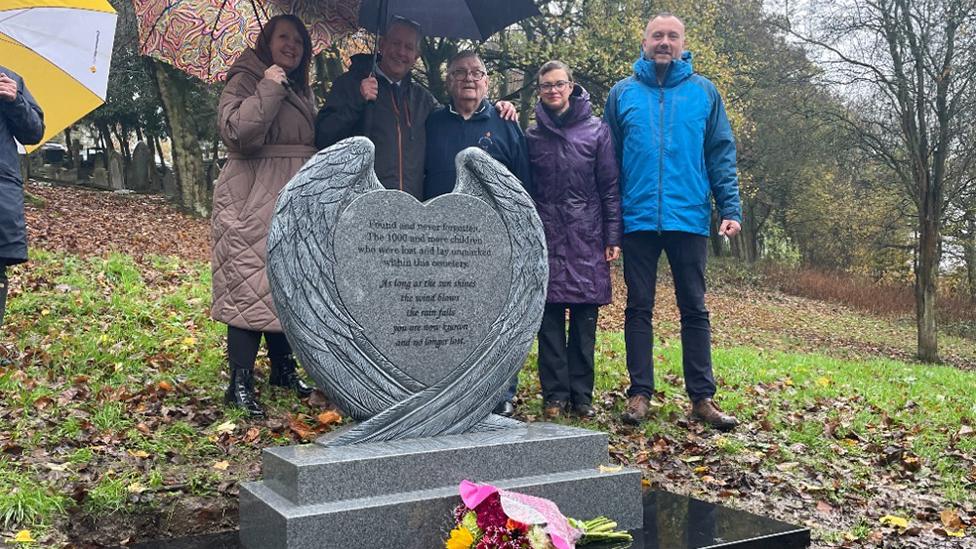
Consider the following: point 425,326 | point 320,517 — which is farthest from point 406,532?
point 425,326

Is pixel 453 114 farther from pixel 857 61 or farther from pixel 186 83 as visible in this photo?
pixel 186 83

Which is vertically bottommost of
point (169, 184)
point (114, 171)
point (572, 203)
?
point (572, 203)

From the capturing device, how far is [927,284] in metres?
15.3

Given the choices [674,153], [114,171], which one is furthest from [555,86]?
[114,171]

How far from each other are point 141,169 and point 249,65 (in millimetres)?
20737

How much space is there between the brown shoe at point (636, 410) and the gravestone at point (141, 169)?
2137cm

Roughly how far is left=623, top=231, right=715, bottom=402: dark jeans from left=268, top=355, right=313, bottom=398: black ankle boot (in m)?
2.21

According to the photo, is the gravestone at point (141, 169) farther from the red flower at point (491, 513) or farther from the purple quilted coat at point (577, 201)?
the red flower at point (491, 513)

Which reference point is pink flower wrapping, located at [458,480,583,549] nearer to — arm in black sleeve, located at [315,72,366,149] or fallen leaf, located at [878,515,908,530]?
fallen leaf, located at [878,515,908,530]

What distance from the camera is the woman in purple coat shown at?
5375 millimetres

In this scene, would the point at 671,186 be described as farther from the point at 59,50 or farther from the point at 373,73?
the point at 59,50

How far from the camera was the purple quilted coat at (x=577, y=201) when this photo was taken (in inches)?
211

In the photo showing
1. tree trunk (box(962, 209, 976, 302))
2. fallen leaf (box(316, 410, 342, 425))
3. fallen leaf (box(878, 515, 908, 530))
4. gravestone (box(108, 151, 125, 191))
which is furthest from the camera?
gravestone (box(108, 151, 125, 191))

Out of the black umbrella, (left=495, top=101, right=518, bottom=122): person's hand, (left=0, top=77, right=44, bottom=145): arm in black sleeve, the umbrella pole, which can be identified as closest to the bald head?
the black umbrella
